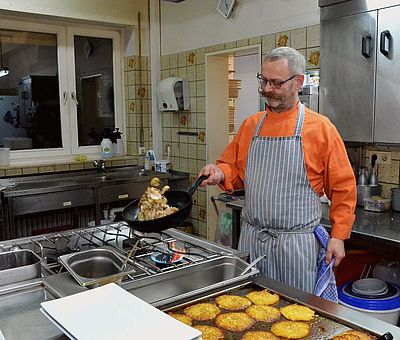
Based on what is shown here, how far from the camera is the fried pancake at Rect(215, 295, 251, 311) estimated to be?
1287mm

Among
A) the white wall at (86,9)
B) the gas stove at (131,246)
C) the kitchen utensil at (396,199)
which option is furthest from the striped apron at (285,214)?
the white wall at (86,9)

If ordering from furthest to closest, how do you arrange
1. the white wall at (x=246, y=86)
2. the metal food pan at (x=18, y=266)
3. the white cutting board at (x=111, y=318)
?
the white wall at (x=246, y=86), the metal food pan at (x=18, y=266), the white cutting board at (x=111, y=318)

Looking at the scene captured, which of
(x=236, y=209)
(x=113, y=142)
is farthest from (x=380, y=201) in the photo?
(x=113, y=142)

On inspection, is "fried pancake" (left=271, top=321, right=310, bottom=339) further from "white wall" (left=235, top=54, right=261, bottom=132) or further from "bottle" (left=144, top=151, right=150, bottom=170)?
"white wall" (left=235, top=54, right=261, bottom=132)

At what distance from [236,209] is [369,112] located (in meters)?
0.97

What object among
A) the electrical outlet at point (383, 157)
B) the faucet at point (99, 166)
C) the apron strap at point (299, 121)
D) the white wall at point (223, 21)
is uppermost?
the white wall at point (223, 21)

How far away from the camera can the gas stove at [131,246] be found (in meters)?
1.49

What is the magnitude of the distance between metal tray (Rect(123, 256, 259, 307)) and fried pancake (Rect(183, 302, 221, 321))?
0.04m

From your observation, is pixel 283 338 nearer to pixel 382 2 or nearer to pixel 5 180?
pixel 382 2

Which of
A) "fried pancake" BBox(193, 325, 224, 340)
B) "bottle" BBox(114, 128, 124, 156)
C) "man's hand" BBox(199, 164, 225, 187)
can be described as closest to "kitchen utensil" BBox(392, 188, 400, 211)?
"man's hand" BBox(199, 164, 225, 187)

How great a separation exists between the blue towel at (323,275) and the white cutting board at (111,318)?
0.93 metres

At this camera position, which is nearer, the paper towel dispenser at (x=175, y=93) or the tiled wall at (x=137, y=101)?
the paper towel dispenser at (x=175, y=93)

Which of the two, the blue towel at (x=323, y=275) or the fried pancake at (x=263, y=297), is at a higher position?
the fried pancake at (x=263, y=297)

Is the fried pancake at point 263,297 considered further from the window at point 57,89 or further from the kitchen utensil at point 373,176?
the window at point 57,89
